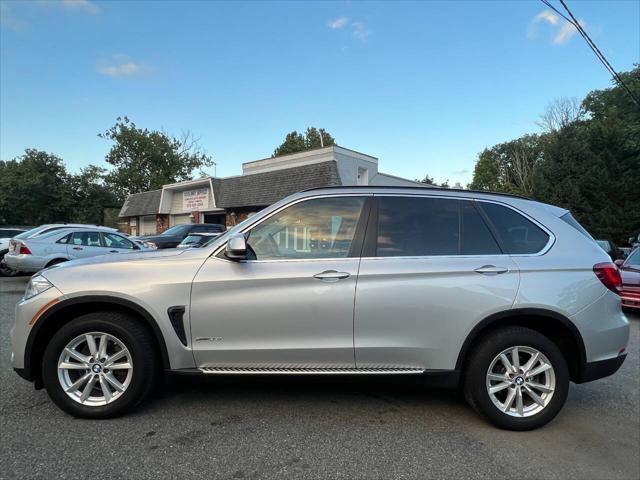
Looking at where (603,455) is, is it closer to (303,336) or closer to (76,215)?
(303,336)

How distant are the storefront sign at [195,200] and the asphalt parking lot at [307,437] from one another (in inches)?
937

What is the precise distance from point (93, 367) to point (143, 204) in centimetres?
3152

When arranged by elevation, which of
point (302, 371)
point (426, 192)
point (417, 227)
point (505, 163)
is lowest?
point (302, 371)

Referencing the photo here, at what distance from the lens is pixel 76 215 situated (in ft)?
117

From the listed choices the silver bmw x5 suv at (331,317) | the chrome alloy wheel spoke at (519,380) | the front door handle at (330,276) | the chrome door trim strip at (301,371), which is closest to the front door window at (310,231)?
the silver bmw x5 suv at (331,317)

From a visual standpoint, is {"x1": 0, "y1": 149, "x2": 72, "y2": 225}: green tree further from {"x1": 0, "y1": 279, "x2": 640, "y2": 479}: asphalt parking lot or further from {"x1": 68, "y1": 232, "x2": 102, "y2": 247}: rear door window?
{"x1": 0, "y1": 279, "x2": 640, "y2": 479}: asphalt parking lot

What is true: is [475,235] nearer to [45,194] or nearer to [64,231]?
[64,231]

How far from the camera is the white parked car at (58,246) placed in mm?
9930

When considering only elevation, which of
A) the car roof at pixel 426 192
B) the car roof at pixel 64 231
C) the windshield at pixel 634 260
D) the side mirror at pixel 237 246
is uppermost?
the car roof at pixel 426 192

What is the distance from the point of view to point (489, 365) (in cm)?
310

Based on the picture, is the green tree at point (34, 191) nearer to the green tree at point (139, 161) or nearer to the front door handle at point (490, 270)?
the green tree at point (139, 161)

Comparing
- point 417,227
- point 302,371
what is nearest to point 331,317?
point 302,371

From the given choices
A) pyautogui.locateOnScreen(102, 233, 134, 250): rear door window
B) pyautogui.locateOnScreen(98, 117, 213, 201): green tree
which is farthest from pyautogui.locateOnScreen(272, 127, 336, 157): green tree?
pyautogui.locateOnScreen(102, 233, 134, 250): rear door window

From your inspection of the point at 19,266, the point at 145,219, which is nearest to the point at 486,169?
the point at 145,219
